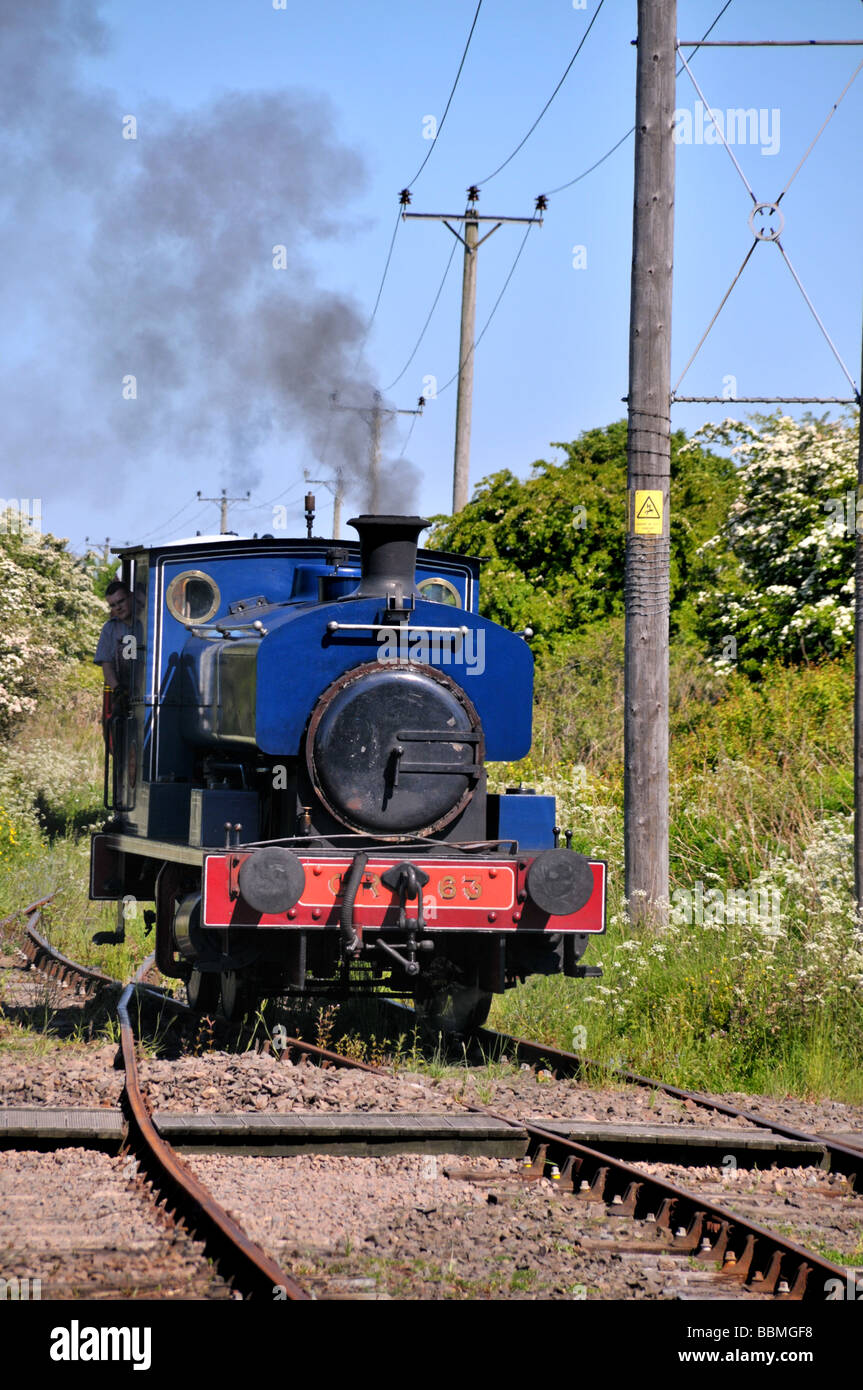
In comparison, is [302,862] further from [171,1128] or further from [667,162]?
[667,162]

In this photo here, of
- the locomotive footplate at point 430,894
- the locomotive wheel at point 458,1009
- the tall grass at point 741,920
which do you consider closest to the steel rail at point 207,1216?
the locomotive footplate at point 430,894

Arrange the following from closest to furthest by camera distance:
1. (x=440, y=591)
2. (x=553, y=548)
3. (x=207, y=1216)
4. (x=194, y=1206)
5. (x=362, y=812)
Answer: (x=207, y=1216) → (x=194, y=1206) → (x=362, y=812) → (x=440, y=591) → (x=553, y=548)

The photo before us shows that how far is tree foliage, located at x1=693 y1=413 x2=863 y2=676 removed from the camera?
647 inches

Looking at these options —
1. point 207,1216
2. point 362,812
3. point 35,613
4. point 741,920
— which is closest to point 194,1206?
point 207,1216

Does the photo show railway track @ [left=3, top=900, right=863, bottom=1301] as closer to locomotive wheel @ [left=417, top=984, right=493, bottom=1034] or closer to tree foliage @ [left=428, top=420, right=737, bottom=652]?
locomotive wheel @ [left=417, top=984, right=493, bottom=1034]

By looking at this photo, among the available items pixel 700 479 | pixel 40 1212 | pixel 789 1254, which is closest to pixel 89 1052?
pixel 40 1212

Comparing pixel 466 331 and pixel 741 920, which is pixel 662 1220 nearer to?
pixel 741 920

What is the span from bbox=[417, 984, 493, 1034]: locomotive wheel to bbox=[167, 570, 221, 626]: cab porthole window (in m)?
2.74

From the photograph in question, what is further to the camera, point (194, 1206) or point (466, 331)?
point (466, 331)

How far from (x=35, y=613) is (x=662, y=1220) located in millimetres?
22414

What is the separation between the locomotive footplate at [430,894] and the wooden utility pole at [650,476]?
216cm

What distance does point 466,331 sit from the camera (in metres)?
20.8

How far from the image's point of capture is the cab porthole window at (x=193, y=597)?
9.38 metres
